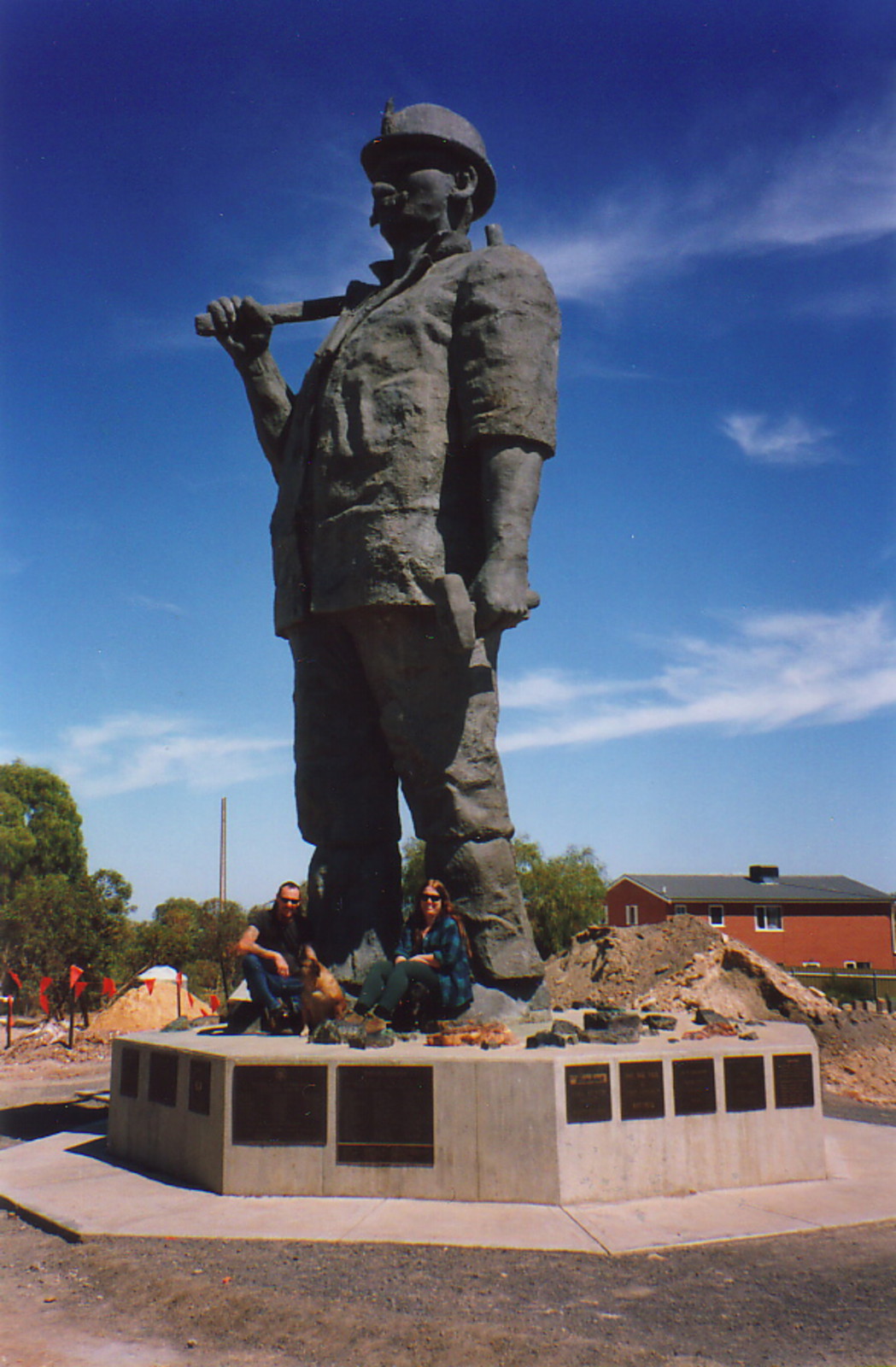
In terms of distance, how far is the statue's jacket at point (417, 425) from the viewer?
5.46m

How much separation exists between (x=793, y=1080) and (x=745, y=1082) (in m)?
0.29

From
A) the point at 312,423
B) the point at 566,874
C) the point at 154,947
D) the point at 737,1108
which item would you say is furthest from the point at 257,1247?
the point at 566,874

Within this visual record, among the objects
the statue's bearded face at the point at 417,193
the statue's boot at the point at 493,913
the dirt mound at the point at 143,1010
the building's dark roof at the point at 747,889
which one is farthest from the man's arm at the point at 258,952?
the building's dark roof at the point at 747,889

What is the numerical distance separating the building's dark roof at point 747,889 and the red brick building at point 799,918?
2 cm

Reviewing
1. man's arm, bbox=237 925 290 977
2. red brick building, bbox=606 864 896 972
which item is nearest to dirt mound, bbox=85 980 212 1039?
man's arm, bbox=237 925 290 977

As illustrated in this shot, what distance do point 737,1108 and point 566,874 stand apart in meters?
23.3

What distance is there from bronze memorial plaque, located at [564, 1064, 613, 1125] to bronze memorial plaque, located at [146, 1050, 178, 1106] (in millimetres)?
1857

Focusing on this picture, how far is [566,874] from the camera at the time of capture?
27.5 metres

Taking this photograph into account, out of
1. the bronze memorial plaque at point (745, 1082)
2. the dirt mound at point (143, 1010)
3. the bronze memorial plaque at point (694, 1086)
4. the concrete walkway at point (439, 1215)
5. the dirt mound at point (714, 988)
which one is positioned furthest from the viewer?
the dirt mound at point (143, 1010)

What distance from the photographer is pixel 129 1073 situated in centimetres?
516

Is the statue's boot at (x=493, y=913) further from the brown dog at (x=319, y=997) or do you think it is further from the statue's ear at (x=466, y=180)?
the statue's ear at (x=466, y=180)

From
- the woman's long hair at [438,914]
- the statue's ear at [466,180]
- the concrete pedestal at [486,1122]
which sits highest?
the statue's ear at [466,180]

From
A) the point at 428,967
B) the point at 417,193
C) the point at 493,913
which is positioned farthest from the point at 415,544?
the point at 417,193

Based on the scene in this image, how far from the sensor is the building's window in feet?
95.6
